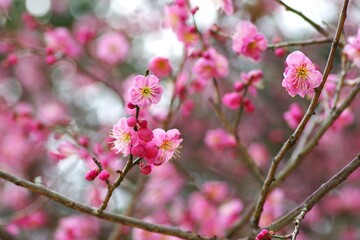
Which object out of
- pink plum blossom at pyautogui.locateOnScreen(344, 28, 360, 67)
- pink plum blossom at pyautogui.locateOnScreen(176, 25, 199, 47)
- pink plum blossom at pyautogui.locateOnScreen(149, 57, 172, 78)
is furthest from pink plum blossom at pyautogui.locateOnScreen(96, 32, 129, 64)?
pink plum blossom at pyautogui.locateOnScreen(344, 28, 360, 67)

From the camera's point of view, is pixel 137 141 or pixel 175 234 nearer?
pixel 137 141

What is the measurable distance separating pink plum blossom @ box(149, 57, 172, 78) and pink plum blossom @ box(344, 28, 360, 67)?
0.84 m

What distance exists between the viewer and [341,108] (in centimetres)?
223

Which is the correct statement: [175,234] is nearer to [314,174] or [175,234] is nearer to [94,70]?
[314,174]

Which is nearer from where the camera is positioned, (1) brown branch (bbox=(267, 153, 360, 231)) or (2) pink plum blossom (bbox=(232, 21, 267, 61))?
(1) brown branch (bbox=(267, 153, 360, 231))

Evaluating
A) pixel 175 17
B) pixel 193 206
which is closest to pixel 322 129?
pixel 175 17

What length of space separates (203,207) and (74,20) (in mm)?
3066

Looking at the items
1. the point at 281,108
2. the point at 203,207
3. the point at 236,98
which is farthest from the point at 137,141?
the point at 281,108

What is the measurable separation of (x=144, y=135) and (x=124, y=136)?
72mm

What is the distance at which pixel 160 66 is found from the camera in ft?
8.55

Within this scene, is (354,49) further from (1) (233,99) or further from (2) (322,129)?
(1) (233,99)

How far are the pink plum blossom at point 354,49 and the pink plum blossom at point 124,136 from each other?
1032mm

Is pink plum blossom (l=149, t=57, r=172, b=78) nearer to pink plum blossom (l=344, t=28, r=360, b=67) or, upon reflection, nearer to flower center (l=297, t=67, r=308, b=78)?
pink plum blossom (l=344, t=28, r=360, b=67)

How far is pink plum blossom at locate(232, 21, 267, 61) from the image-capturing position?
7.34 feet
